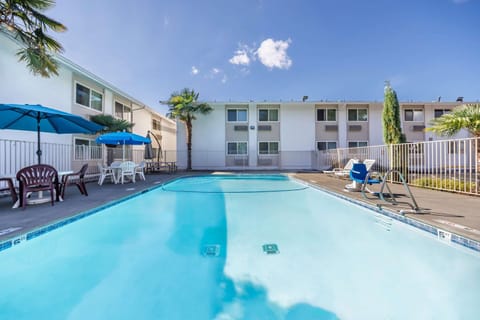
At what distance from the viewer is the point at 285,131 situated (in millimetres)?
16938

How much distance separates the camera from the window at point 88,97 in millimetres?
10268

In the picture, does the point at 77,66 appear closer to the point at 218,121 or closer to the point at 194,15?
the point at 194,15

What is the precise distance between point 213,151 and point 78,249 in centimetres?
1364

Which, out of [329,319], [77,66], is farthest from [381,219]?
[77,66]

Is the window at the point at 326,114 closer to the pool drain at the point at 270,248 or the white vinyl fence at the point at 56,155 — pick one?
the white vinyl fence at the point at 56,155

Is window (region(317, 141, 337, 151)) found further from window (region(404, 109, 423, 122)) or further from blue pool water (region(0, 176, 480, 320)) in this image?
blue pool water (region(0, 176, 480, 320))

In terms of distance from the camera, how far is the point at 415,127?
16.9 m

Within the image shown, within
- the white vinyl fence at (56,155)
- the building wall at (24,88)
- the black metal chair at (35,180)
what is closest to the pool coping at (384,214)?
the black metal chair at (35,180)

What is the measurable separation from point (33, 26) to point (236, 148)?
12522mm

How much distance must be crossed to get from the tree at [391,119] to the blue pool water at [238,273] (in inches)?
241

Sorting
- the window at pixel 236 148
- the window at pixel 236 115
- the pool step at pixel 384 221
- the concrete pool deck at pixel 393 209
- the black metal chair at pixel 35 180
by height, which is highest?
the window at pixel 236 115

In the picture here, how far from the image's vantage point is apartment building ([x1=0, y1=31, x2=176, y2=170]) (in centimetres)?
701

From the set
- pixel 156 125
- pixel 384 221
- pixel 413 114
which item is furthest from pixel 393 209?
pixel 156 125

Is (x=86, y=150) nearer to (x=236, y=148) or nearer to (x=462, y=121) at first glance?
(x=236, y=148)
